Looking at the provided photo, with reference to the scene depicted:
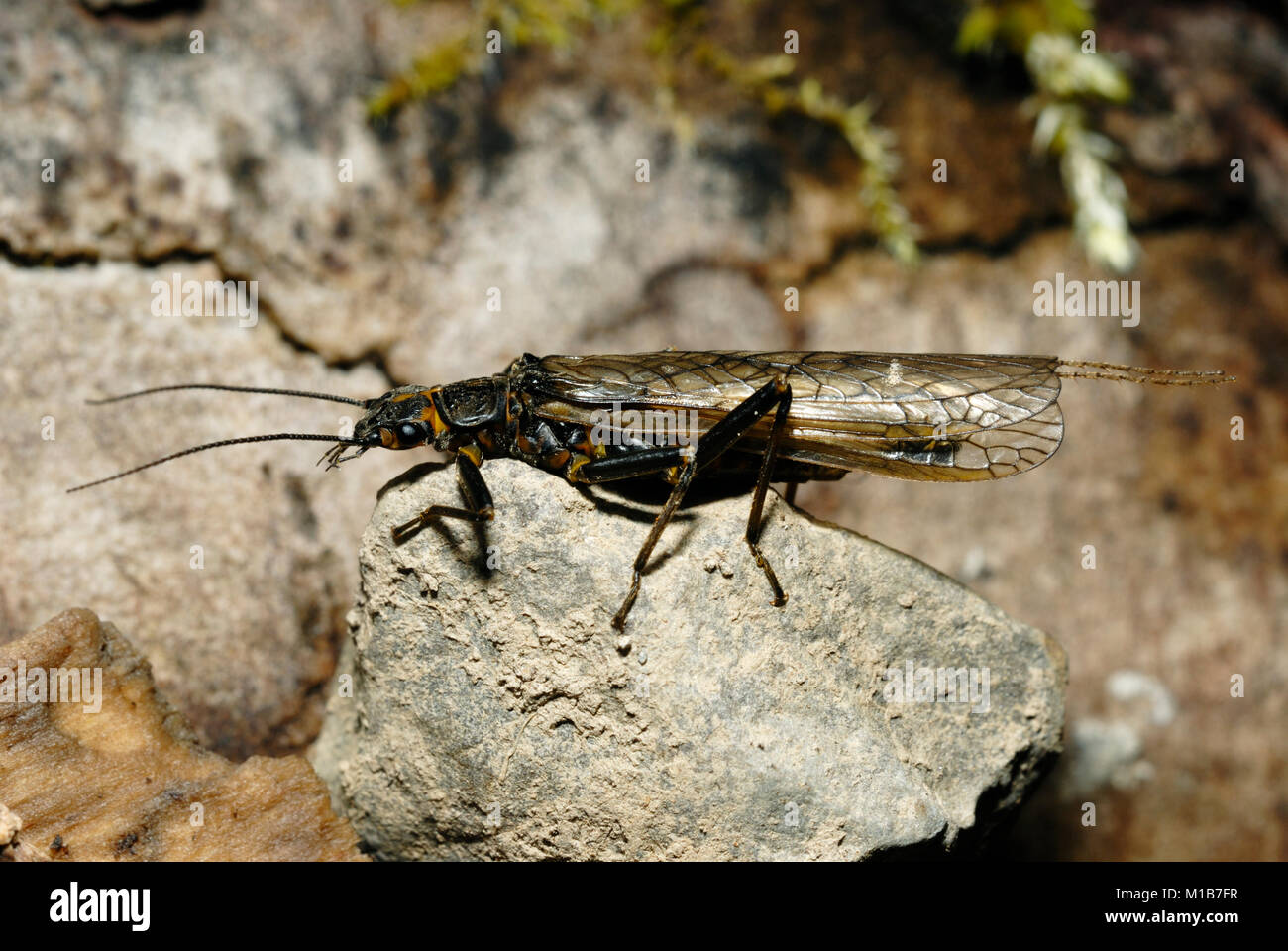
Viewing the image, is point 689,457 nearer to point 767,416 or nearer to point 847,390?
point 767,416

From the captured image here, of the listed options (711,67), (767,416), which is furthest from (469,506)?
(711,67)

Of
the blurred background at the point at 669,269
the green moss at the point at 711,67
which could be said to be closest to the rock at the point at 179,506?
the blurred background at the point at 669,269

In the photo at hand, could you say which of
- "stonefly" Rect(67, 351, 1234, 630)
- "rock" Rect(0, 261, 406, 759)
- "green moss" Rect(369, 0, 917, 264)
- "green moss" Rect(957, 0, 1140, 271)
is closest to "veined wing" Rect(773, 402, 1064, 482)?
"stonefly" Rect(67, 351, 1234, 630)

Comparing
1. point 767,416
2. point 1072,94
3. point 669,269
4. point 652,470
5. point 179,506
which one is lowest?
point 179,506

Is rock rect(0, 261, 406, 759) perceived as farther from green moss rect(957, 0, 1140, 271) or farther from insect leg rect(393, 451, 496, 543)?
green moss rect(957, 0, 1140, 271)

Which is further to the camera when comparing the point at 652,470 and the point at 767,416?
the point at 767,416

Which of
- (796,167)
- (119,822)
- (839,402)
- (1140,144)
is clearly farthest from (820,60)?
(119,822)
